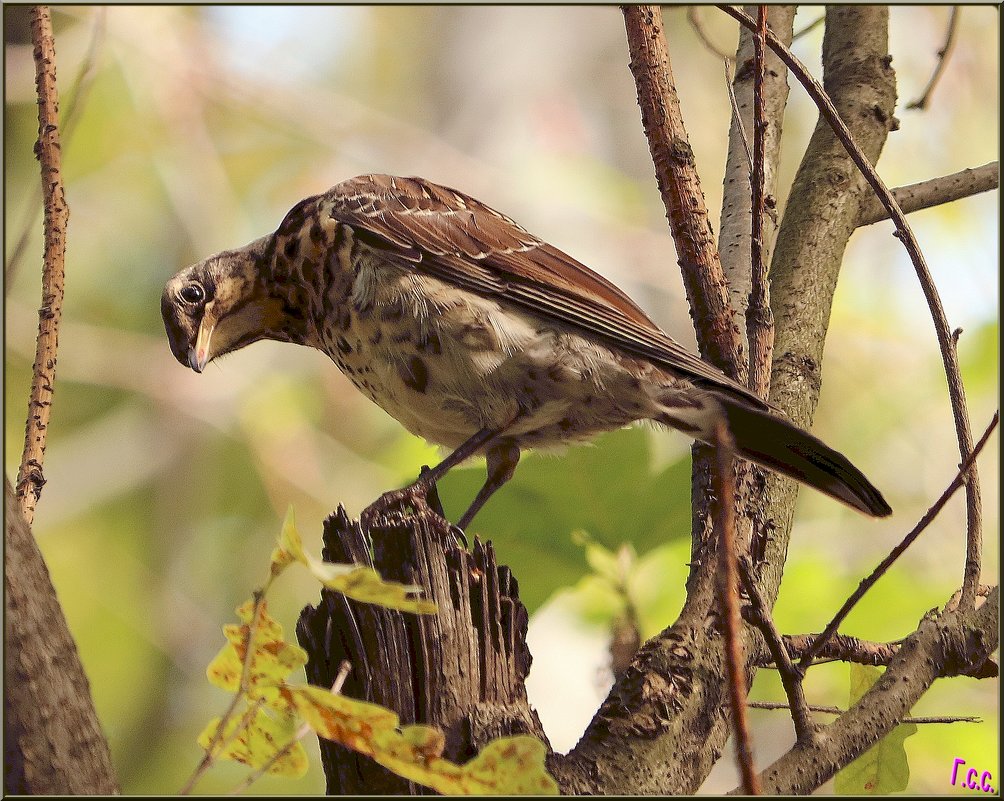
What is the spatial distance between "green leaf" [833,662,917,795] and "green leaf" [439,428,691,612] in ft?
1.97

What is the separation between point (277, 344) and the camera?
7051 millimetres

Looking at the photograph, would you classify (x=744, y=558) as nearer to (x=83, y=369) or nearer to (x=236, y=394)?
(x=236, y=394)

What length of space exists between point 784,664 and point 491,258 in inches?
51.4

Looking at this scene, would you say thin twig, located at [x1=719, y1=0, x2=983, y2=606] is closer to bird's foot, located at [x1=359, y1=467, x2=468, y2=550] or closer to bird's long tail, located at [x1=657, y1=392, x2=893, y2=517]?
bird's long tail, located at [x1=657, y1=392, x2=893, y2=517]

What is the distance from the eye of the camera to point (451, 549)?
5.64 feet

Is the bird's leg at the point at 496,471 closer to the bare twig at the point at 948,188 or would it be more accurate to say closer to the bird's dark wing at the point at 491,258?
the bird's dark wing at the point at 491,258

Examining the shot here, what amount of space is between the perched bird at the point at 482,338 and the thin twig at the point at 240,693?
945 millimetres

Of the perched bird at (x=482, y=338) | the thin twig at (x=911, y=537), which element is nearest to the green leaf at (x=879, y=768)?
the thin twig at (x=911, y=537)

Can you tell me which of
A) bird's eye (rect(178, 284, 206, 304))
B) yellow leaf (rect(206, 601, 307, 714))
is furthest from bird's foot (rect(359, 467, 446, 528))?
bird's eye (rect(178, 284, 206, 304))

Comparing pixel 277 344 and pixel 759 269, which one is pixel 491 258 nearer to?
pixel 759 269

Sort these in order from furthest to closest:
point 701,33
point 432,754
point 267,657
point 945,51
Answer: point 701,33
point 945,51
point 267,657
point 432,754

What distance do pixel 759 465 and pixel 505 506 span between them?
64 centimetres

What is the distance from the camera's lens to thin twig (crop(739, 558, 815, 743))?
5.62 ft

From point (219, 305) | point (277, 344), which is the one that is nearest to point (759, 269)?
point (219, 305)
